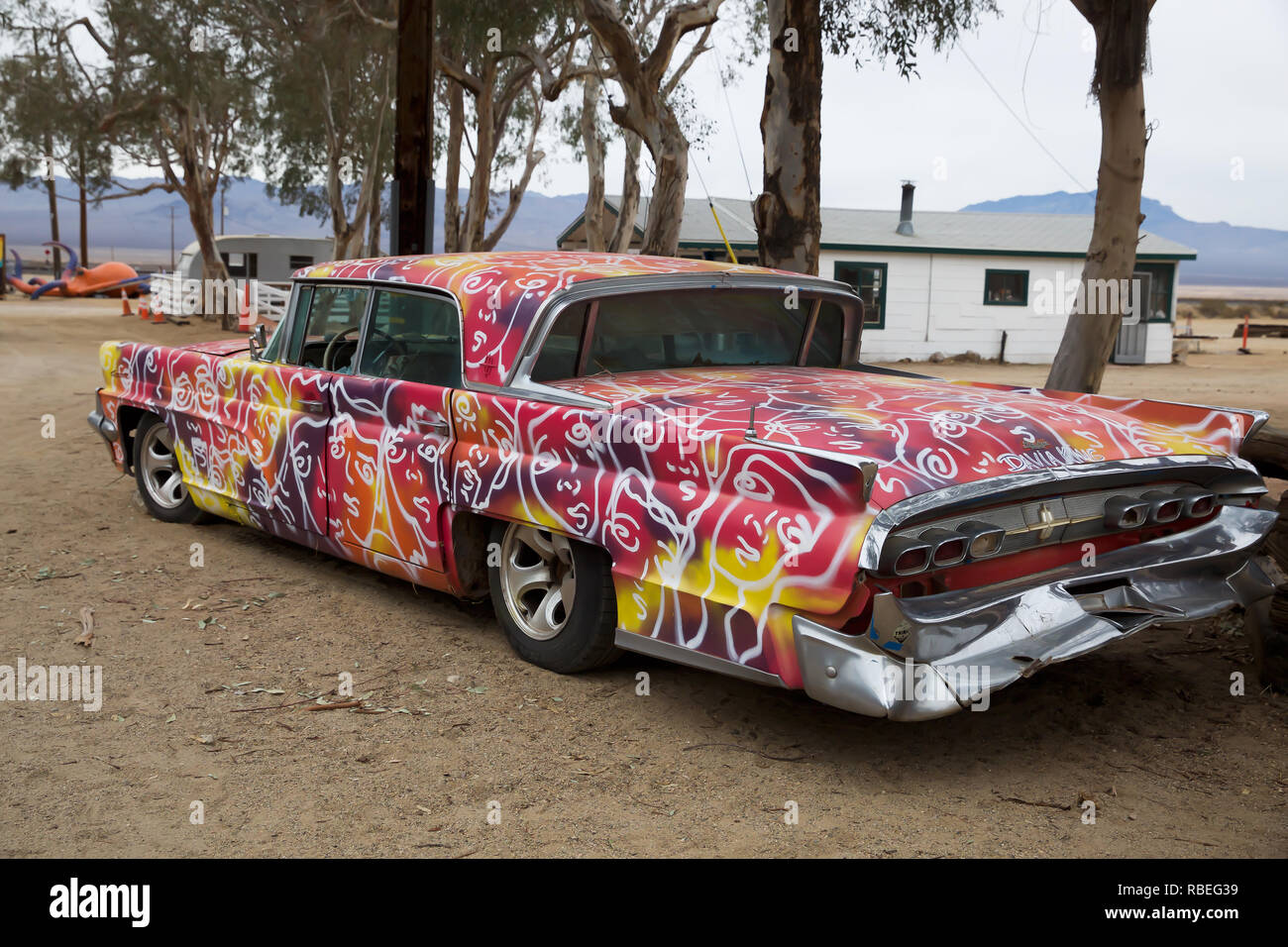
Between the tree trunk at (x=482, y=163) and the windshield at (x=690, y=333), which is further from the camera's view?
the tree trunk at (x=482, y=163)

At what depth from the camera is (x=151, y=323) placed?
29.7 metres

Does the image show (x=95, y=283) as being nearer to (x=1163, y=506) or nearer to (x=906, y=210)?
(x=906, y=210)

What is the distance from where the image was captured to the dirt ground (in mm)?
3404

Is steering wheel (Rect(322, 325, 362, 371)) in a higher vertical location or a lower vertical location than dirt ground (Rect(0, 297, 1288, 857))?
higher

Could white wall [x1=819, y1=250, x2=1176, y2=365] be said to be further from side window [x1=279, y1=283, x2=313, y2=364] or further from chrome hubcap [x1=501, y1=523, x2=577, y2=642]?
chrome hubcap [x1=501, y1=523, x2=577, y2=642]

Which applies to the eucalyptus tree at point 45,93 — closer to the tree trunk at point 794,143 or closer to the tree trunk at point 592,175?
Answer: the tree trunk at point 592,175

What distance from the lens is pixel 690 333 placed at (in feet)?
16.9

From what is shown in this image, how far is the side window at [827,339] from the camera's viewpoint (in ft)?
18.2

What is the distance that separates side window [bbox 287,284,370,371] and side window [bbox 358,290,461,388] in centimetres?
14

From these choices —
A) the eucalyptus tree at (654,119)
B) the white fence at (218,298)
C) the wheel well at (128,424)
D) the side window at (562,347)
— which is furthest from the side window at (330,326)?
the white fence at (218,298)

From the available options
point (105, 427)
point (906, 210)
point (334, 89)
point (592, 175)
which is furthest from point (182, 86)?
point (105, 427)

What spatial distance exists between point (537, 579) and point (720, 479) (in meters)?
1.21

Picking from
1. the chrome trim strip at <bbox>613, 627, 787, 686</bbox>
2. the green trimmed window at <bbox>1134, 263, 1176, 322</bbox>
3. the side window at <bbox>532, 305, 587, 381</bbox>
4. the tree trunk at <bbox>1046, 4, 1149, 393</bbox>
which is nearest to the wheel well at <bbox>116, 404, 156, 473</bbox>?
the side window at <bbox>532, 305, 587, 381</bbox>
